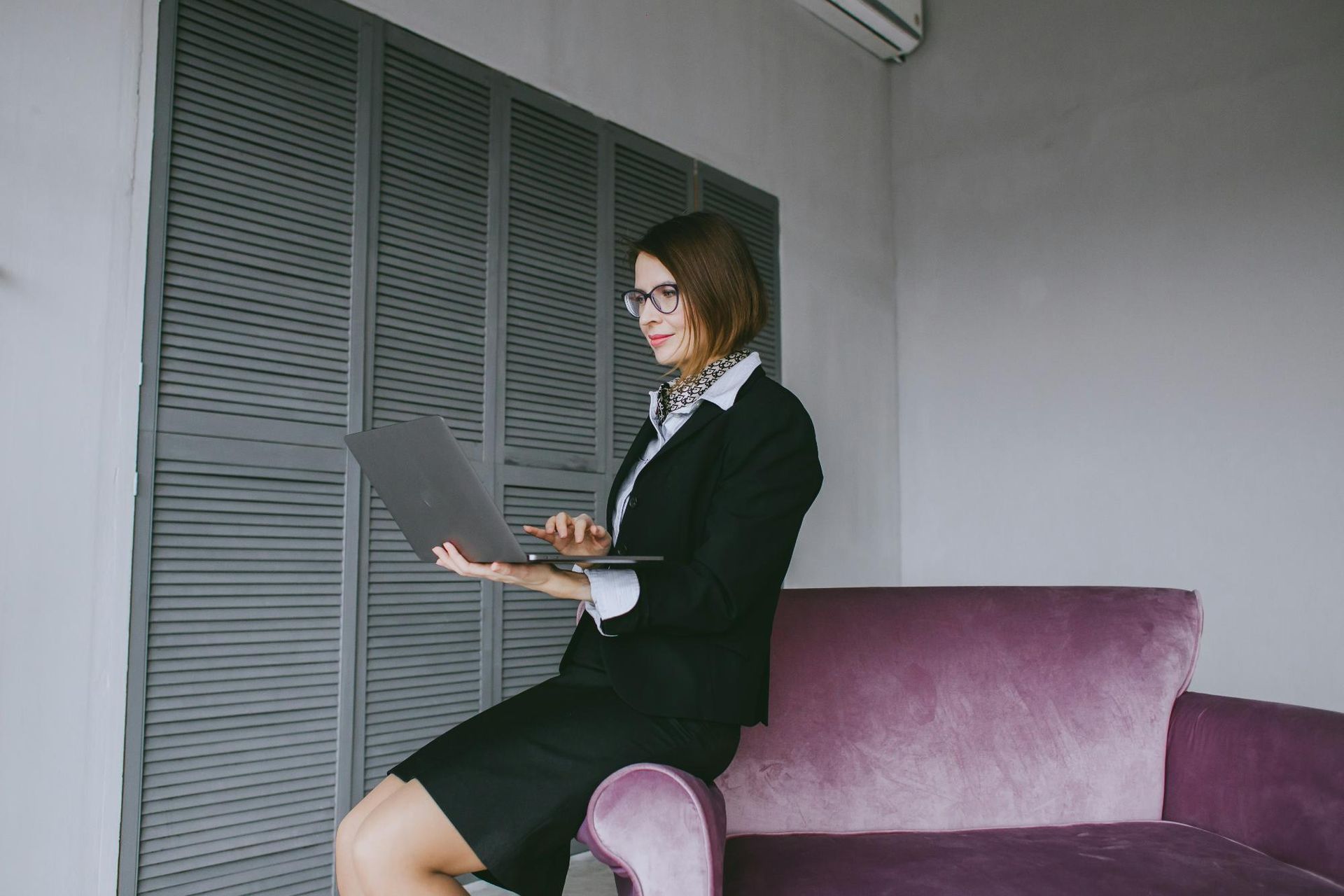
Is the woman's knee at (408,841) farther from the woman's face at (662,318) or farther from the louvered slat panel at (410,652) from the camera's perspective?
the louvered slat panel at (410,652)

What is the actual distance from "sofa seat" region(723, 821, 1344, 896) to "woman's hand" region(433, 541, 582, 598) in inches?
18.2

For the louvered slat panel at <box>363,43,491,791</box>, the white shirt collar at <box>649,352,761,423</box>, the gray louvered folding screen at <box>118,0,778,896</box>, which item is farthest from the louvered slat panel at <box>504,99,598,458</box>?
the white shirt collar at <box>649,352,761,423</box>

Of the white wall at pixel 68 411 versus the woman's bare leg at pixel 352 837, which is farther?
the white wall at pixel 68 411

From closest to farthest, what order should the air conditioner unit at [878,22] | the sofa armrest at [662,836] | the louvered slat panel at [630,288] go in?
the sofa armrest at [662,836] → the louvered slat panel at [630,288] → the air conditioner unit at [878,22]

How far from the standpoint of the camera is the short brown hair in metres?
1.58

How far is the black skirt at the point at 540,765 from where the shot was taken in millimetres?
1262

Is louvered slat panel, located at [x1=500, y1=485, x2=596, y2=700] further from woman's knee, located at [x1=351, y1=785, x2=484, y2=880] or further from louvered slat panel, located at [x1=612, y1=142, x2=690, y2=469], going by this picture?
woman's knee, located at [x1=351, y1=785, x2=484, y2=880]

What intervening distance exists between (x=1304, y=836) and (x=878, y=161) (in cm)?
330

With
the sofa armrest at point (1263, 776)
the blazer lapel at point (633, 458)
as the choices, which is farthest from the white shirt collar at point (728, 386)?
the sofa armrest at point (1263, 776)

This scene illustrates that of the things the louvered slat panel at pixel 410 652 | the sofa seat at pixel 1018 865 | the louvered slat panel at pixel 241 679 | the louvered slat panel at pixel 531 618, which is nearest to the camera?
the sofa seat at pixel 1018 865

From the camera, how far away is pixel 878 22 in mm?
3961

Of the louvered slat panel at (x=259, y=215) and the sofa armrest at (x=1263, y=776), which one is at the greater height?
the louvered slat panel at (x=259, y=215)

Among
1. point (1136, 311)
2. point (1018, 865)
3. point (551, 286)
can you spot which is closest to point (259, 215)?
point (551, 286)

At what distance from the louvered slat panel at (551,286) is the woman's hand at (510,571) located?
1.38 meters
